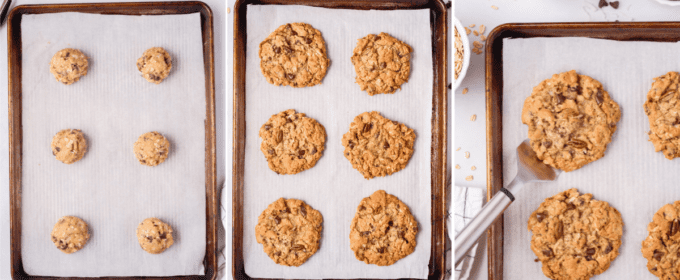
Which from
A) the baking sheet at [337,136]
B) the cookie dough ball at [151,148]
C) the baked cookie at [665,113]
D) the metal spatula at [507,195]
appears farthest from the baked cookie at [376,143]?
the baked cookie at [665,113]

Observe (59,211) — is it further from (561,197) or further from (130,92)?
(561,197)

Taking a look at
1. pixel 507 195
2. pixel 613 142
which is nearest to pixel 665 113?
pixel 613 142

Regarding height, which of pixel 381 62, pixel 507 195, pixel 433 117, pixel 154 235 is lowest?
pixel 154 235

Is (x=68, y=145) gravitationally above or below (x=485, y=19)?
below

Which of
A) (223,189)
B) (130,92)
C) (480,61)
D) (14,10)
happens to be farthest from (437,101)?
(14,10)

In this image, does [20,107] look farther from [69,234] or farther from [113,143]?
[69,234]

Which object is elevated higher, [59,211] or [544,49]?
[544,49]

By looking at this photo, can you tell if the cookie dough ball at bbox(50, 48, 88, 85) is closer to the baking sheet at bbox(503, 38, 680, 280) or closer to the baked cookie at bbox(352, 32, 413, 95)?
the baked cookie at bbox(352, 32, 413, 95)

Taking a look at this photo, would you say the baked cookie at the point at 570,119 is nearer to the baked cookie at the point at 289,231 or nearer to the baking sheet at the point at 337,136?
the baking sheet at the point at 337,136
